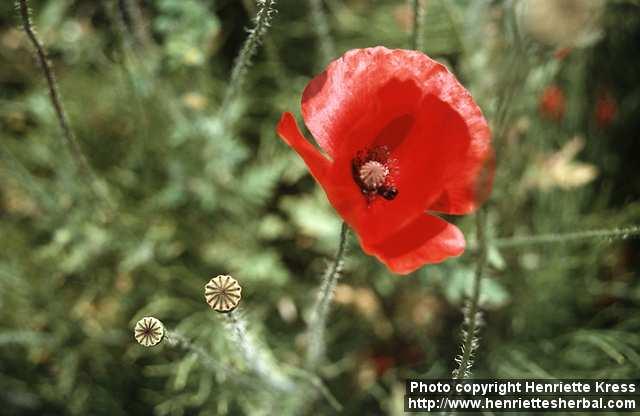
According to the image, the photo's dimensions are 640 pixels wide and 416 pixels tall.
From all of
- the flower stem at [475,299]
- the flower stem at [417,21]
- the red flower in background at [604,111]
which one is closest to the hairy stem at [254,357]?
the flower stem at [475,299]

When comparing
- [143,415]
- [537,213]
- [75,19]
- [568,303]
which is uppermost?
[75,19]

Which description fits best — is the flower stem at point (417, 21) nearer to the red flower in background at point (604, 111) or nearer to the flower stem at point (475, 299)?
the flower stem at point (475, 299)

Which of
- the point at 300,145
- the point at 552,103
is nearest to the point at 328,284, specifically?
the point at 300,145

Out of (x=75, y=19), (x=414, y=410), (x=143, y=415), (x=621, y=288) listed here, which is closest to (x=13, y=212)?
(x=75, y=19)

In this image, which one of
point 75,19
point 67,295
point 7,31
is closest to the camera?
point 67,295

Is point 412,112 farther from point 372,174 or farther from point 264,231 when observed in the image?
point 264,231

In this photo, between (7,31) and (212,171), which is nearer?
(212,171)

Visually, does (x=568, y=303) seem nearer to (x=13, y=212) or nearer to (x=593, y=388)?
(x=593, y=388)

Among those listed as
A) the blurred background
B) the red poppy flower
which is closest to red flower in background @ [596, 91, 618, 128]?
the blurred background
